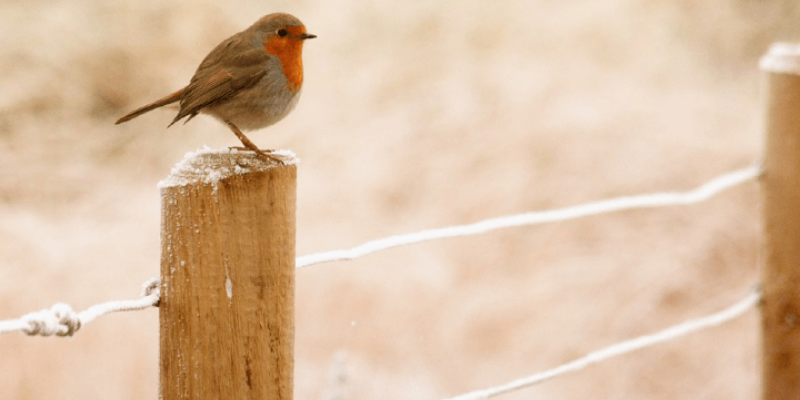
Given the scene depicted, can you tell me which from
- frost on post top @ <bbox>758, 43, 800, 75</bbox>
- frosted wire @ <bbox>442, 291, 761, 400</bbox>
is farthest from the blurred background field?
frost on post top @ <bbox>758, 43, 800, 75</bbox>

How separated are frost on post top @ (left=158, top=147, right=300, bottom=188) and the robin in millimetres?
537

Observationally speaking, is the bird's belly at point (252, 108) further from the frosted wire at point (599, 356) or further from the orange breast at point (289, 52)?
the frosted wire at point (599, 356)

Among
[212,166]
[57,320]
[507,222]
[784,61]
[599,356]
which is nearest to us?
[57,320]

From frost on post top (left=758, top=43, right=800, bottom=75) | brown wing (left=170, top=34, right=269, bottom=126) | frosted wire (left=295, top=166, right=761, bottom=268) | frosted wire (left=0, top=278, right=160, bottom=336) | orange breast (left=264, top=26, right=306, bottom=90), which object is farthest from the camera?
frost on post top (left=758, top=43, right=800, bottom=75)

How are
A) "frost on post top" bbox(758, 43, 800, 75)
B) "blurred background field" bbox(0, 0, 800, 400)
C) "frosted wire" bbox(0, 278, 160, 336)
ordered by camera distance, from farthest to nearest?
"blurred background field" bbox(0, 0, 800, 400) < "frost on post top" bbox(758, 43, 800, 75) < "frosted wire" bbox(0, 278, 160, 336)

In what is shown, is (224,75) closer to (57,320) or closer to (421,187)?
(57,320)

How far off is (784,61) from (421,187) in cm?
334

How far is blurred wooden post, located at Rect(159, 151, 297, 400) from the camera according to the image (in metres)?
1.36

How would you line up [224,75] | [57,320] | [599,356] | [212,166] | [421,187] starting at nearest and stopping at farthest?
[57,320]
[212,166]
[224,75]
[599,356]
[421,187]

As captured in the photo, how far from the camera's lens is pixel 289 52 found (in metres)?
2.11

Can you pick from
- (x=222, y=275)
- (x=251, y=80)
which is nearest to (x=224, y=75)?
(x=251, y=80)

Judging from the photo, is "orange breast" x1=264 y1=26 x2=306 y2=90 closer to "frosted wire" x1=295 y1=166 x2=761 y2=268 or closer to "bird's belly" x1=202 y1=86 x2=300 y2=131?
"bird's belly" x1=202 y1=86 x2=300 y2=131

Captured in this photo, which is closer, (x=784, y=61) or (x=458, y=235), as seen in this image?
(x=458, y=235)

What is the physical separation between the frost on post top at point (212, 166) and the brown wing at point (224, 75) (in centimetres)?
57
